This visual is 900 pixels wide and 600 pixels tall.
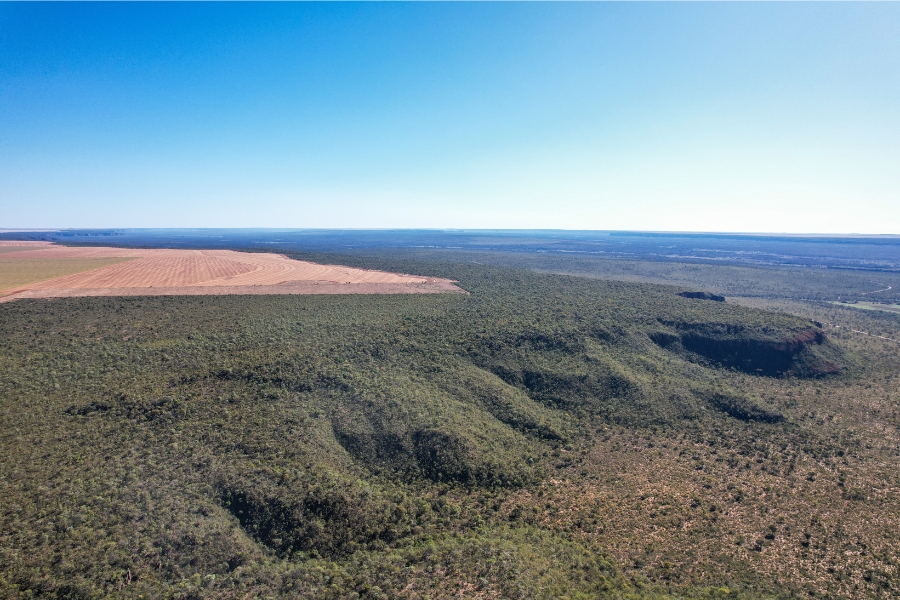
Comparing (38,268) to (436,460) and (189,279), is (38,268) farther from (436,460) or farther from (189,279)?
(436,460)

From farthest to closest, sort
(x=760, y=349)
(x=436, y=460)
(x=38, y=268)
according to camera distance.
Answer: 1. (x=38, y=268)
2. (x=760, y=349)
3. (x=436, y=460)

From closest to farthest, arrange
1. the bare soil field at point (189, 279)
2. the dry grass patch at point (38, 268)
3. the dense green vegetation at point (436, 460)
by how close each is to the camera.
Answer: the dense green vegetation at point (436, 460) → the bare soil field at point (189, 279) → the dry grass patch at point (38, 268)

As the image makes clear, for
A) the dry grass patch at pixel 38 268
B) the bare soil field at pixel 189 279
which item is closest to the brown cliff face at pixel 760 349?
the bare soil field at pixel 189 279

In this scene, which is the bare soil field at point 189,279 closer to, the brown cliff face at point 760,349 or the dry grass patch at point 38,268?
the dry grass patch at point 38,268

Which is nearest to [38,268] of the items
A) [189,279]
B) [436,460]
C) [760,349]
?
[189,279]

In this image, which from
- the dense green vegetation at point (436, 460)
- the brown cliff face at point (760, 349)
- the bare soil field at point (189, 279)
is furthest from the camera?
the bare soil field at point (189, 279)

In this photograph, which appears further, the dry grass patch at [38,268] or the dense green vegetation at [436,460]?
the dry grass patch at [38,268]

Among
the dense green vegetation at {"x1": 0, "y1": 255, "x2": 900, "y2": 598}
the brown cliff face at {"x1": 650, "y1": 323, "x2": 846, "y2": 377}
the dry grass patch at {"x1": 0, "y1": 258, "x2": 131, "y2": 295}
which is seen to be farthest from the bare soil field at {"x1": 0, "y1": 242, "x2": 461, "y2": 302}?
the brown cliff face at {"x1": 650, "y1": 323, "x2": 846, "y2": 377}

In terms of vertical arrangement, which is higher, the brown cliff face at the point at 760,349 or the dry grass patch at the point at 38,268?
the dry grass patch at the point at 38,268
